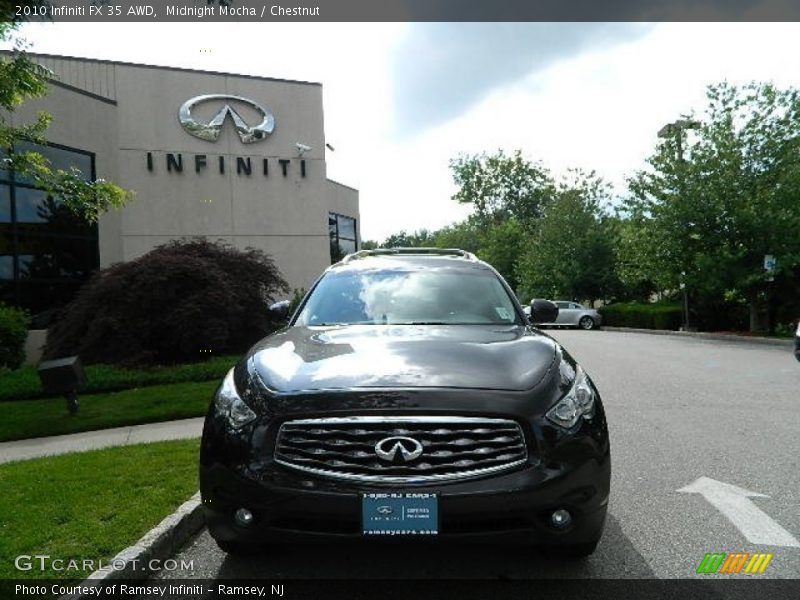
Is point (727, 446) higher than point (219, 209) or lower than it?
lower

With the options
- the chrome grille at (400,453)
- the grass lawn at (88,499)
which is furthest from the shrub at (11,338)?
the chrome grille at (400,453)

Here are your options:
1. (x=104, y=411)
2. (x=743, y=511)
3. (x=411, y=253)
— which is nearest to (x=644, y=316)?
(x=104, y=411)

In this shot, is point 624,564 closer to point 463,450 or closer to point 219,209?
point 463,450

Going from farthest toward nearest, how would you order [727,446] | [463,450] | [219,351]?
[219,351]
[727,446]
[463,450]

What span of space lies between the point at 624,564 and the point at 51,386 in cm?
725

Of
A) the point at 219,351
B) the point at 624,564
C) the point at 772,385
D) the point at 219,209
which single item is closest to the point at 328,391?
the point at 624,564

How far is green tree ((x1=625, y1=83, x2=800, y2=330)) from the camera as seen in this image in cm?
1986

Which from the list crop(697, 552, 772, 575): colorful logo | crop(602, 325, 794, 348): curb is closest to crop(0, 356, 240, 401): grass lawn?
crop(697, 552, 772, 575): colorful logo

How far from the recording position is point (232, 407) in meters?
3.05

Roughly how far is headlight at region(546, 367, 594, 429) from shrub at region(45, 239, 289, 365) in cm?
1014

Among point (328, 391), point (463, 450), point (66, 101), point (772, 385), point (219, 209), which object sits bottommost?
point (772, 385)

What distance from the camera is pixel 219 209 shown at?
22500mm

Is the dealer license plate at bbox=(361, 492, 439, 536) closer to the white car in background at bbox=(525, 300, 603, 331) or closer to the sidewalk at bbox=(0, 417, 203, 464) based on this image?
the sidewalk at bbox=(0, 417, 203, 464)

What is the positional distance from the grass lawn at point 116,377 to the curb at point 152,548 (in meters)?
6.52
